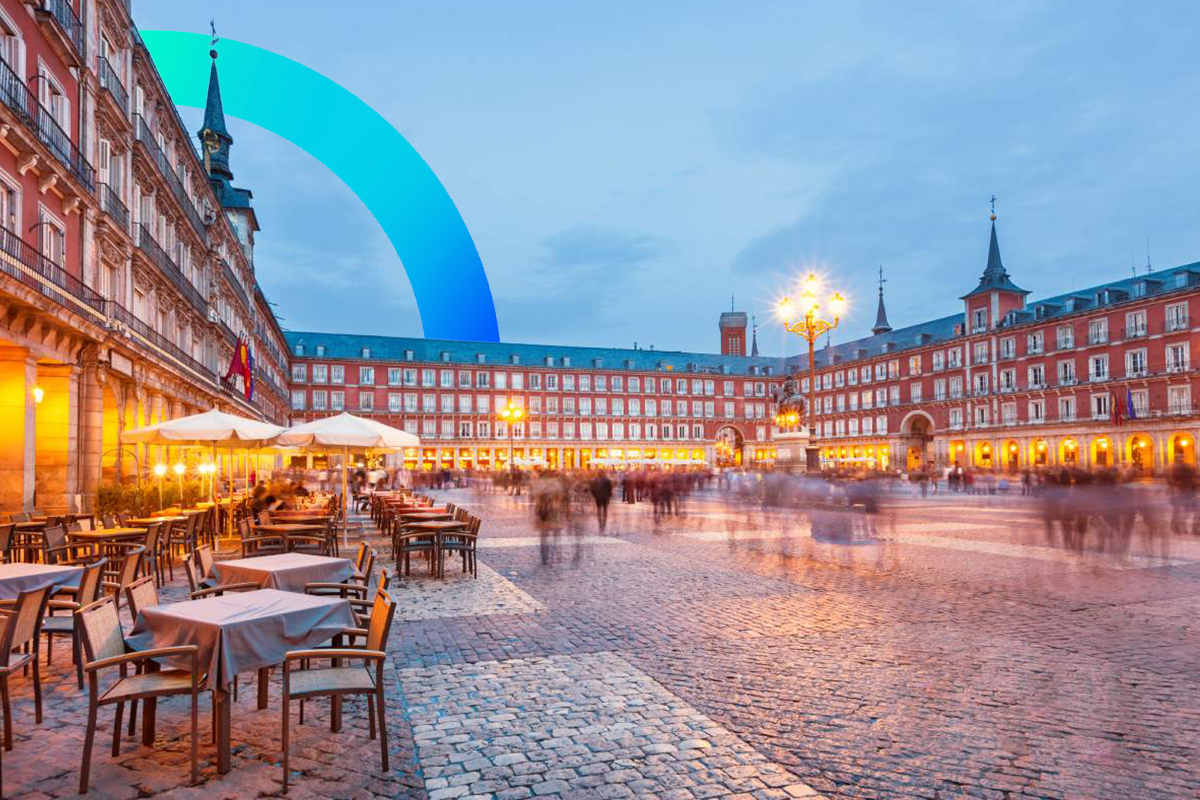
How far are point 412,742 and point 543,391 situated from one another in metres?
73.6

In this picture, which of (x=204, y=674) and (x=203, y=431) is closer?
(x=204, y=674)

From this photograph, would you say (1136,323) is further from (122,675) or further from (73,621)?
(122,675)

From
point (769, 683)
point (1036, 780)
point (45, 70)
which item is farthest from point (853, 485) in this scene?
point (45, 70)

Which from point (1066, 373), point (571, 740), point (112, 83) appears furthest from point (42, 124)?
point (1066, 373)

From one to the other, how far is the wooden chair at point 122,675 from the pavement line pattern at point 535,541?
10672mm

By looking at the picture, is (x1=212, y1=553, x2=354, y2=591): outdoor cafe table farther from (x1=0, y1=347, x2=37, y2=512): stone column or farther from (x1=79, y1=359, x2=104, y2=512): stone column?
(x1=79, y1=359, x2=104, y2=512): stone column

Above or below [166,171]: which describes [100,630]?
below

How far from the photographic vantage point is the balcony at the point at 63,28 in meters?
15.7

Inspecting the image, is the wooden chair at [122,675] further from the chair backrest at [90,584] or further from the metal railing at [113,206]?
the metal railing at [113,206]

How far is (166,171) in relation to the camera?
1023 inches

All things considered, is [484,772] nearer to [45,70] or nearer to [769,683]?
[769,683]

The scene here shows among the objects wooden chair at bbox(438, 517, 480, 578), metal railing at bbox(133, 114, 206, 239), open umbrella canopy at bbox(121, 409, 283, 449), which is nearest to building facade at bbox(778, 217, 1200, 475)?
wooden chair at bbox(438, 517, 480, 578)

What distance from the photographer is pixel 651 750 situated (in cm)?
457

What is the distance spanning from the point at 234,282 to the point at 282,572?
125 ft
